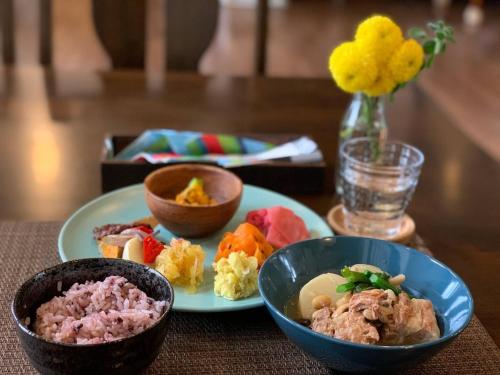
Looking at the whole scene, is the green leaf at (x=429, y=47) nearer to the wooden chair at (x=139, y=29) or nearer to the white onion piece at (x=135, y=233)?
the white onion piece at (x=135, y=233)

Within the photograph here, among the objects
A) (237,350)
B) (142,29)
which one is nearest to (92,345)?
(237,350)

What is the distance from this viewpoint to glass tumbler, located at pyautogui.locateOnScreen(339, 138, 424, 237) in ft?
3.73

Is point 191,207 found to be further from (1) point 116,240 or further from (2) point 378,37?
(2) point 378,37

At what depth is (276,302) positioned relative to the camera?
2.80 feet

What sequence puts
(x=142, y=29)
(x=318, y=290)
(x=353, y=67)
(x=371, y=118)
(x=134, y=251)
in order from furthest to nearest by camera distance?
(x=142, y=29) → (x=371, y=118) → (x=353, y=67) → (x=134, y=251) → (x=318, y=290)

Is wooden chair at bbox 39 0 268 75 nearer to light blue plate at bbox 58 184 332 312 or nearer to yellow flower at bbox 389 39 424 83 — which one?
light blue plate at bbox 58 184 332 312

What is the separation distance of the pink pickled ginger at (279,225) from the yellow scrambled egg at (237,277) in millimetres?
129

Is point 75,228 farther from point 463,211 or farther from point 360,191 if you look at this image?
point 463,211

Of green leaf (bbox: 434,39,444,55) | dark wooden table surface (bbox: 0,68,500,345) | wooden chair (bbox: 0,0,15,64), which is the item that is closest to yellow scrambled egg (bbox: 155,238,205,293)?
dark wooden table surface (bbox: 0,68,500,345)

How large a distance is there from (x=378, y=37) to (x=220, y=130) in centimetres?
52

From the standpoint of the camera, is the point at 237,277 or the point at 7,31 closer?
the point at 237,277

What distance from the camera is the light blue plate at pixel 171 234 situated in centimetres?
91

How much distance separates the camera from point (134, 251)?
3.20 ft

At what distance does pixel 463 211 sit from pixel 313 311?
21.4 inches
